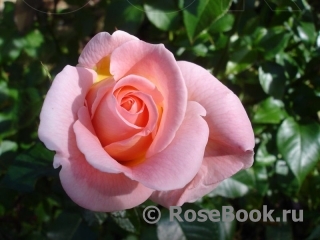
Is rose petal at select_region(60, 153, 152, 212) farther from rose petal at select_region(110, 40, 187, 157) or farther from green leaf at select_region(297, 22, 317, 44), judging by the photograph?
green leaf at select_region(297, 22, 317, 44)

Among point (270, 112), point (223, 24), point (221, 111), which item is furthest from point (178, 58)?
point (221, 111)

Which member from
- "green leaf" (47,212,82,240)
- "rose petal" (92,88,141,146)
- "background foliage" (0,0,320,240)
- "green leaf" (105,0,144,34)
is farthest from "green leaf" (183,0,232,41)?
"green leaf" (47,212,82,240)

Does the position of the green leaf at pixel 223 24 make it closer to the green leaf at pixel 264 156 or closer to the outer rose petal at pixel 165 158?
the green leaf at pixel 264 156

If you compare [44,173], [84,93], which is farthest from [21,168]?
[84,93]

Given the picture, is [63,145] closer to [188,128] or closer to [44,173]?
[188,128]

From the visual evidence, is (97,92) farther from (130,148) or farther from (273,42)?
(273,42)

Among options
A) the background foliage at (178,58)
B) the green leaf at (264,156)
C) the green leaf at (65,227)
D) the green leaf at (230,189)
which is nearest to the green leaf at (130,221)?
the background foliage at (178,58)
